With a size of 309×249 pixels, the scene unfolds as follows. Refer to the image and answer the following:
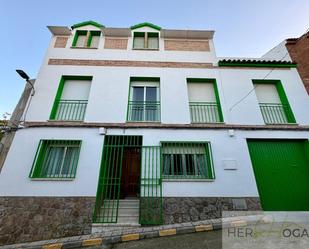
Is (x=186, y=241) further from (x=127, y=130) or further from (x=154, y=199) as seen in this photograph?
(x=127, y=130)

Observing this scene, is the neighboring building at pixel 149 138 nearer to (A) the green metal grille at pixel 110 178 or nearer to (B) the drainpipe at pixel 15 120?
(A) the green metal grille at pixel 110 178

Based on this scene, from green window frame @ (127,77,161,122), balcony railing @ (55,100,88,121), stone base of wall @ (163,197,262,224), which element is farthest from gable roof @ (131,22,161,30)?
stone base of wall @ (163,197,262,224)

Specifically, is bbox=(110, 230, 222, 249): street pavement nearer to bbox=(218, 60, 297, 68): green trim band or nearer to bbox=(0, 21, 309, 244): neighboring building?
bbox=(0, 21, 309, 244): neighboring building

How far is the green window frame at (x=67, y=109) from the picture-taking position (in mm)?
7094

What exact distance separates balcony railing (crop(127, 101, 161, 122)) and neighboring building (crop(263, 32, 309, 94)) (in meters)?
7.47

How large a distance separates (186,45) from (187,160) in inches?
255

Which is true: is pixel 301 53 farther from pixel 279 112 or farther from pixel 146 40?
pixel 146 40

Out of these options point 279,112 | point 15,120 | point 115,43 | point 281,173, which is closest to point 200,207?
point 281,173

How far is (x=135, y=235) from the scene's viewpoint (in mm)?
4691

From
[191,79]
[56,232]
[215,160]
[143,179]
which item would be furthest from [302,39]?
[56,232]

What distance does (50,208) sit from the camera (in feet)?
17.8

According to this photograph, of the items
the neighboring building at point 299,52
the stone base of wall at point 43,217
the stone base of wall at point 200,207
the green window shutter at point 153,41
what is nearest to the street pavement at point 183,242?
the stone base of wall at point 200,207

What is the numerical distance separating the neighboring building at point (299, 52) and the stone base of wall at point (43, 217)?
11.3 metres

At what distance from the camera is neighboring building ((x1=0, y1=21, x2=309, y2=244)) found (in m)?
5.59
